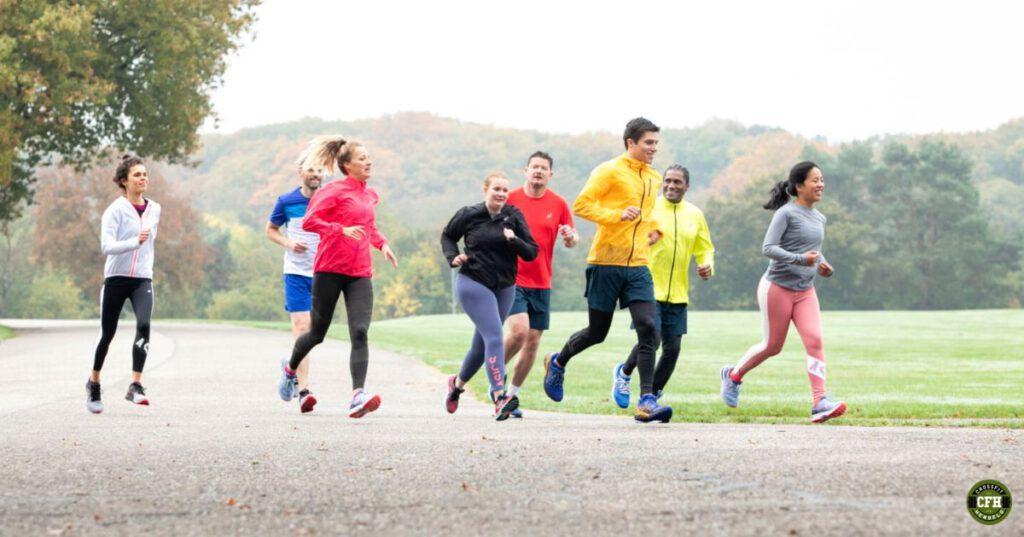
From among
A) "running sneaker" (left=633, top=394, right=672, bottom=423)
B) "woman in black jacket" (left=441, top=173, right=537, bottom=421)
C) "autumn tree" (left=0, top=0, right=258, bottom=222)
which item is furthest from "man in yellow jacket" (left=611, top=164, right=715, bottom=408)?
"autumn tree" (left=0, top=0, right=258, bottom=222)

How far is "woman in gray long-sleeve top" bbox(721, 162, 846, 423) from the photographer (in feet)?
32.6

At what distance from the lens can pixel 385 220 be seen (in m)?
112

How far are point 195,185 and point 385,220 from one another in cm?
2194

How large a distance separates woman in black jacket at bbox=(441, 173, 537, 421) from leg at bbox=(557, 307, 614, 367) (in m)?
0.67

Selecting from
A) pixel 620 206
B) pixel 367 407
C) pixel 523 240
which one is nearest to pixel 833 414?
pixel 620 206

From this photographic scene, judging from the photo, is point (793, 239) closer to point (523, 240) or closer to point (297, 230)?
point (523, 240)

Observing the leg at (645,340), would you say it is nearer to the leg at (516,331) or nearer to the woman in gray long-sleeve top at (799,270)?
the woman in gray long-sleeve top at (799,270)

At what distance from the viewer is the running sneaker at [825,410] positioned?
9.70 metres

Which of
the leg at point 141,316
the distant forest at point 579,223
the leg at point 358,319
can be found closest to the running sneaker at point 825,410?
the leg at point 358,319

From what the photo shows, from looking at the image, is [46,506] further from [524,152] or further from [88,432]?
[524,152]

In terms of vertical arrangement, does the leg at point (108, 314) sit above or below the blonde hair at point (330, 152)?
below

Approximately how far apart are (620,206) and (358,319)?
84.0 inches

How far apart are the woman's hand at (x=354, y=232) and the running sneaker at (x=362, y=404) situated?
116 cm

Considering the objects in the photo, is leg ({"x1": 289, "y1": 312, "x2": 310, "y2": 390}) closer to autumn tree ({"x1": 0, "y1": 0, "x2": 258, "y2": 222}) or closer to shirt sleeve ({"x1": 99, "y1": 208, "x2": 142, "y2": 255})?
shirt sleeve ({"x1": 99, "y1": 208, "x2": 142, "y2": 255})
